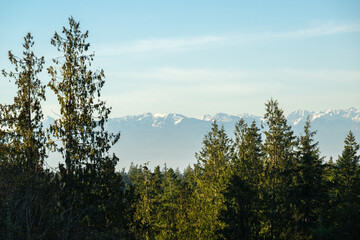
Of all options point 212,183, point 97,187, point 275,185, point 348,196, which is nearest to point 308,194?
point 275,185

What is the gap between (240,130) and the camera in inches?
1254

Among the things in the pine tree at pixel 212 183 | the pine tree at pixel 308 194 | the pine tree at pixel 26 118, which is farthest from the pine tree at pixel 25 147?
the pine tree at pixel 308 194

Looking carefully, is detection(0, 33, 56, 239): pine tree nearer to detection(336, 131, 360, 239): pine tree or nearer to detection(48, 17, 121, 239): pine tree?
A: detection(48, 17, 121, 239): pine tree

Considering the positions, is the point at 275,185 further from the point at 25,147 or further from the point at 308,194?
the point at 25,147

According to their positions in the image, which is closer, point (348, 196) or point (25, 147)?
point (25, 147)

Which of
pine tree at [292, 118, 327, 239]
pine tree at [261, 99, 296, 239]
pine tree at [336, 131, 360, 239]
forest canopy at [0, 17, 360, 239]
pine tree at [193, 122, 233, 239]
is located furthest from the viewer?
pine tree at [292, 118, 327, 239]

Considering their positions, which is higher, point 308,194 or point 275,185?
point 275,185

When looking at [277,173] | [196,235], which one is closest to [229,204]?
[196,235]

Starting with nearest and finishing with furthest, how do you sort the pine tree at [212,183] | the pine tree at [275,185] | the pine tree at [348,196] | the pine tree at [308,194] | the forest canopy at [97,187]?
1. the forest canopy at [97,187]
2. the pine tree at [348,196]
3. the pine tree at [212,183]
4. the pine tree at [275,185]
5. the pine tree at [308,194]

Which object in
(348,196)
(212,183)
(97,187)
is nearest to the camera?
(97,187)

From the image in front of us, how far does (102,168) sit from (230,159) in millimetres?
13320

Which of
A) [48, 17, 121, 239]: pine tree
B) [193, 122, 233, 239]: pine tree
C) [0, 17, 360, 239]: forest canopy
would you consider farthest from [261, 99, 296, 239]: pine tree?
[48, 17, 121, 239]: pine tree

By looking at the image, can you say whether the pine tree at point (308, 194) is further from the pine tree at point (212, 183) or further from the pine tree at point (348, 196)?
the pine tree at point (212, 183)

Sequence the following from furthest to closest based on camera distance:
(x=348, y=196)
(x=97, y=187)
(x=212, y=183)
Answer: (x=348, y=196) → (x=212, y=183) → (x=97, y=187)
